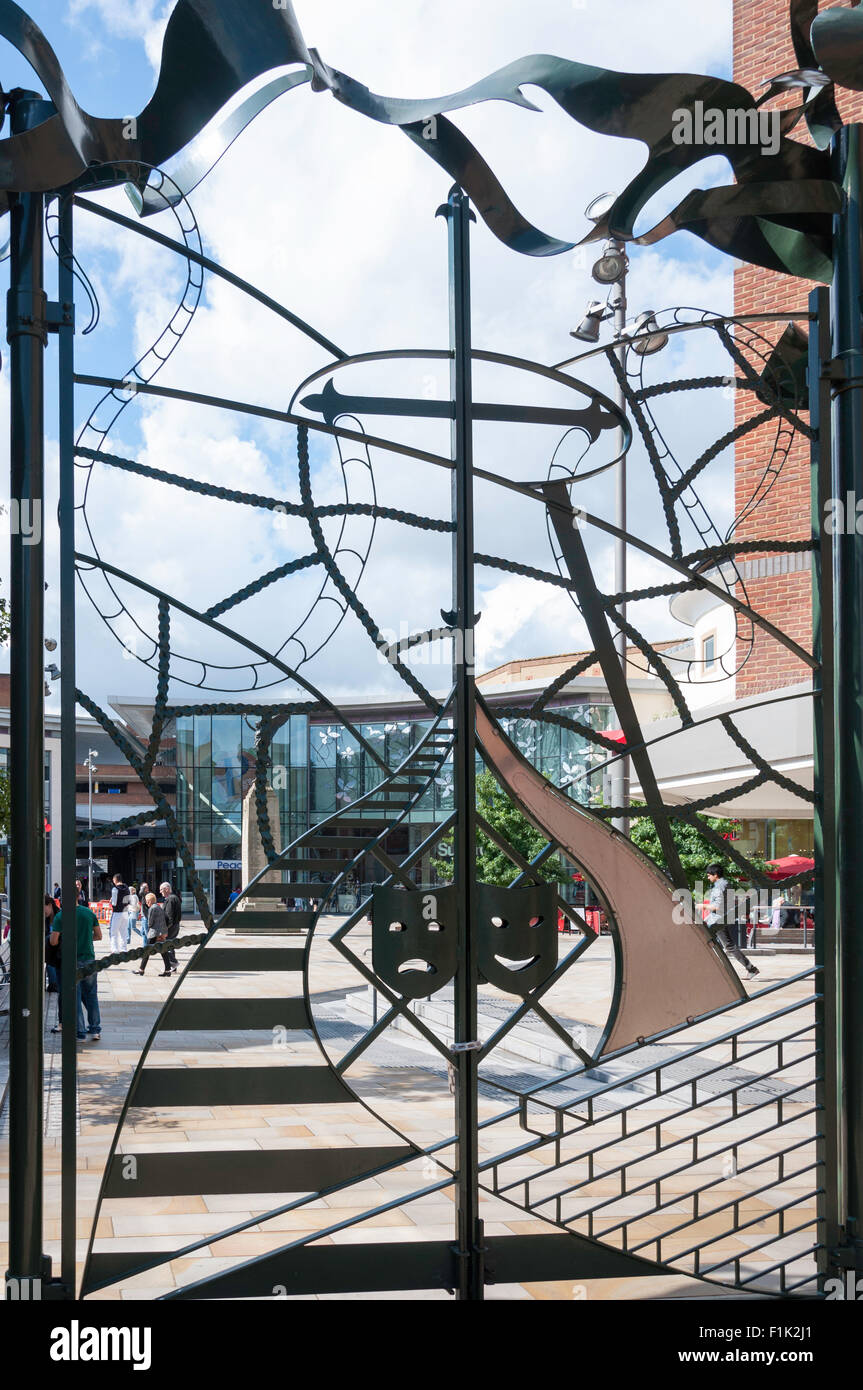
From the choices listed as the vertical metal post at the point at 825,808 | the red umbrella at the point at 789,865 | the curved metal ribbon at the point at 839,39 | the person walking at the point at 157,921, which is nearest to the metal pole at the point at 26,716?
the curved metal ribbon at the point at 839,39

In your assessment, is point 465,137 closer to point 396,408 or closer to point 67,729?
point 396,408

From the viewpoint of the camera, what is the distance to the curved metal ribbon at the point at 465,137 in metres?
2.89

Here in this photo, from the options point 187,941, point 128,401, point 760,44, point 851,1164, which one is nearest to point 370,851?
point 187,941

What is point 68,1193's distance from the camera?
2857mm

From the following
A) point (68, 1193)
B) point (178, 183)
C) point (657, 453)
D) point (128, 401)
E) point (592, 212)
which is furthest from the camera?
point (592, 212)

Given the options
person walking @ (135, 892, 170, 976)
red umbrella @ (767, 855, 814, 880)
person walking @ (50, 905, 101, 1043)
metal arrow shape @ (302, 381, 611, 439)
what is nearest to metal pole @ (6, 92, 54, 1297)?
metal arrow shape @ (302, 381, 611, 439)

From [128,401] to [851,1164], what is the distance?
3050mm

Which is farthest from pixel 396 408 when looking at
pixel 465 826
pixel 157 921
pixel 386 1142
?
pixel 157 921

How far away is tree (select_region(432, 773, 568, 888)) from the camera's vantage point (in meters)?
3.73

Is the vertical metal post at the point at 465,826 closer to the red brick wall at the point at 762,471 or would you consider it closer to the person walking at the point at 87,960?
the person walking at the point at 87,960

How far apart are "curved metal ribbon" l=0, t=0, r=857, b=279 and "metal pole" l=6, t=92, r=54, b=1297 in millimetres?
208

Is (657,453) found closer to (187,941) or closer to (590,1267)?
(187,941)

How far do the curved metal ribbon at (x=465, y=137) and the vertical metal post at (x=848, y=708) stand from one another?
0.44 feet

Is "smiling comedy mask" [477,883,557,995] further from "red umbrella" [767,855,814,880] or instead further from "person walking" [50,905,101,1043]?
"red umbrella" [767,855,814,880]
